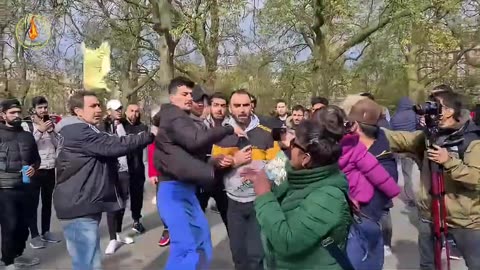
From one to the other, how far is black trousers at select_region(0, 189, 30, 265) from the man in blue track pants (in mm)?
2387

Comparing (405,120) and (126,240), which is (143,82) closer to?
(405,120)

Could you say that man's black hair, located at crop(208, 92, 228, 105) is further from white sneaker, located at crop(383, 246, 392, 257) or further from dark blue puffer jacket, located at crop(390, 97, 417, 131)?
dark blue puffer jacket, located at crop(390, 97, 417, 131)

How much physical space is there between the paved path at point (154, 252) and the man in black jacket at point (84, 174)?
1675mm

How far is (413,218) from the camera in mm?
8742

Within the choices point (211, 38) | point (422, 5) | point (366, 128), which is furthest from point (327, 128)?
point (211, 38)

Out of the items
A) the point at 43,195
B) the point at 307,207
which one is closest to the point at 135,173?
the point at 43,195

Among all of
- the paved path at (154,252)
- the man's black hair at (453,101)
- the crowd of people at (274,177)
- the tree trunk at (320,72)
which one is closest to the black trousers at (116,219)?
the paved path at (154,252)

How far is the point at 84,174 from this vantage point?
15.1 ft

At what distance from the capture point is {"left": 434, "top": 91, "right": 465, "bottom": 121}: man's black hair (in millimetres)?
4113

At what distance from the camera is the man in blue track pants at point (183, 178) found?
174 inches

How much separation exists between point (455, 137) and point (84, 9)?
1609cm

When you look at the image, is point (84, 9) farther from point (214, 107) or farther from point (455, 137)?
point (455, 137)

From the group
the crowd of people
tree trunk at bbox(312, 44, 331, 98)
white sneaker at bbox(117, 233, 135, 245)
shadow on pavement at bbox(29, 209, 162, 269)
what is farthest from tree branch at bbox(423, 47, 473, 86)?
the crowd of people

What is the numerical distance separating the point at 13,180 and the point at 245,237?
2.61m
